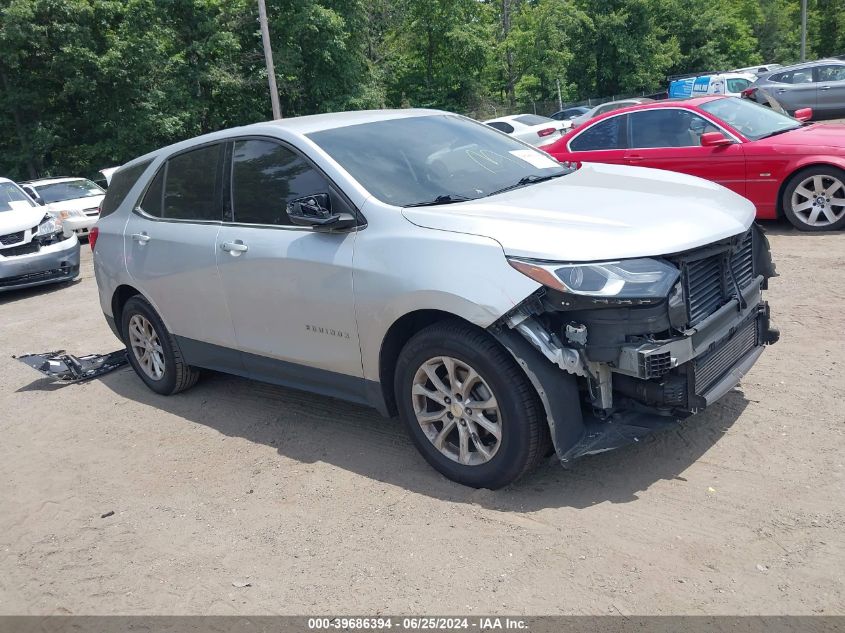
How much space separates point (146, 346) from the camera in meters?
6.15

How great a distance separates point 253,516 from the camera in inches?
162

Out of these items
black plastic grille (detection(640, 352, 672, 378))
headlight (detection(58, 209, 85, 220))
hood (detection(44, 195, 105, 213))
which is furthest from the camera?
hood (detection(44, 195, 105, 213))

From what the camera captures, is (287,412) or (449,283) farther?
(287,412)

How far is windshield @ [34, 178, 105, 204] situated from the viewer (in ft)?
57.0

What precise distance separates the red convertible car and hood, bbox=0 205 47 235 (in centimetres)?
776

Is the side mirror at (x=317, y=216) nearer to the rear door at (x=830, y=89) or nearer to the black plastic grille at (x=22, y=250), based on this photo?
the black plastic grille at (x=22, y=250)

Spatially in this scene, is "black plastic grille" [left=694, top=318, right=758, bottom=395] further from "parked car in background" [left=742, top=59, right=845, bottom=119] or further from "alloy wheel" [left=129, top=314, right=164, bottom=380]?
"parked car in background" [left=742, top=59, right=845, bottom=119]

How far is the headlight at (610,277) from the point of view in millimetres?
3486

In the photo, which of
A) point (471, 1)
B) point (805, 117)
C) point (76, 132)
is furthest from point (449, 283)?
point (471, 1)

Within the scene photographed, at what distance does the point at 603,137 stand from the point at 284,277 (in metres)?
6.35

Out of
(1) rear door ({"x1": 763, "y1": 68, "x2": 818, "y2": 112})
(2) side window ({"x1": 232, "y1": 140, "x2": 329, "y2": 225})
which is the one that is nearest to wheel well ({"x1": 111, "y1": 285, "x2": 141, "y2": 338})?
(2) side window ({"x1": 232, "y1": 140, "x2": 329, "y2": 225})

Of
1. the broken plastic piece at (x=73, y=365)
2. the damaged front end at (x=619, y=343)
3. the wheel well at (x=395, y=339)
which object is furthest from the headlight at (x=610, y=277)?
the broken plastic piece at (x=73, y=365)

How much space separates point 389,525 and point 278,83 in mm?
29917

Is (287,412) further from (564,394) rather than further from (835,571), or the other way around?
(835,571)
